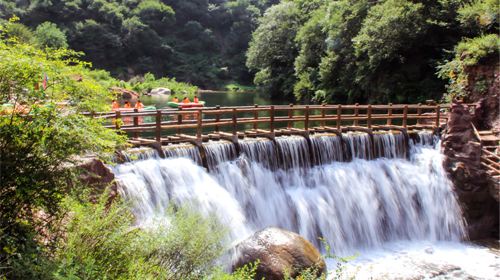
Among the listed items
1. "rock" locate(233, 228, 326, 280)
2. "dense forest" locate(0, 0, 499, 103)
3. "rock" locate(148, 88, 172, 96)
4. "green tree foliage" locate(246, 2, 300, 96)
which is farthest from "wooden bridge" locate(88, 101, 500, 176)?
"rock" locate(148, 88, 172, 96)

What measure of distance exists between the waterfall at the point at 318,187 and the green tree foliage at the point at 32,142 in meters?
4.67

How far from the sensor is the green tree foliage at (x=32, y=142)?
552 centimetres

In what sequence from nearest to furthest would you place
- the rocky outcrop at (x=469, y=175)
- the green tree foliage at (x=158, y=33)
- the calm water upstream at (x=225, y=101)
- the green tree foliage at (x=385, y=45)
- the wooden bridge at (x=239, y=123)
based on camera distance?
1. the wooden bridge at (x=239, y=123)
2. the rocky outcrop at (x=469, y=175)
3. the green tree foliage at (x=385, y=45)
4. the calm water upstream at (x=225, y=101)
5. the green tree foliage at (x=158, y=33)

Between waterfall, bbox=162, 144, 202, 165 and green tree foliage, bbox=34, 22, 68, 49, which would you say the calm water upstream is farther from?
waterfall, bbox=162, 144, 202, 165

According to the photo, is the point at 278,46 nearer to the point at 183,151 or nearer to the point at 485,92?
the point at 485,92

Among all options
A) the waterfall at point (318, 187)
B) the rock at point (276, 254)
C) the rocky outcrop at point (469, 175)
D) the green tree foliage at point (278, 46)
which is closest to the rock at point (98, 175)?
the waterfall at point (318, 187)

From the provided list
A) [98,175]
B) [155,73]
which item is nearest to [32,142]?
[98,175]

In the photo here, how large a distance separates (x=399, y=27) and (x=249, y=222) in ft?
70.3

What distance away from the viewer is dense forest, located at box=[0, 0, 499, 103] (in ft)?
97.1

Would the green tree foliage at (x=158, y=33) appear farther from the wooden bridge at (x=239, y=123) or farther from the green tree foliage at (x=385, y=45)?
the wooden bridge at (x=239, y=123)

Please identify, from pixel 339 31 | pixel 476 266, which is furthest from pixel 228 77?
pixel 476 266

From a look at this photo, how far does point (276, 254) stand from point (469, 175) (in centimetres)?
968

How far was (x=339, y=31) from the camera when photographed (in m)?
35.8

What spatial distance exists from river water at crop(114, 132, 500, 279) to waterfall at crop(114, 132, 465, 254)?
3 centimetres
